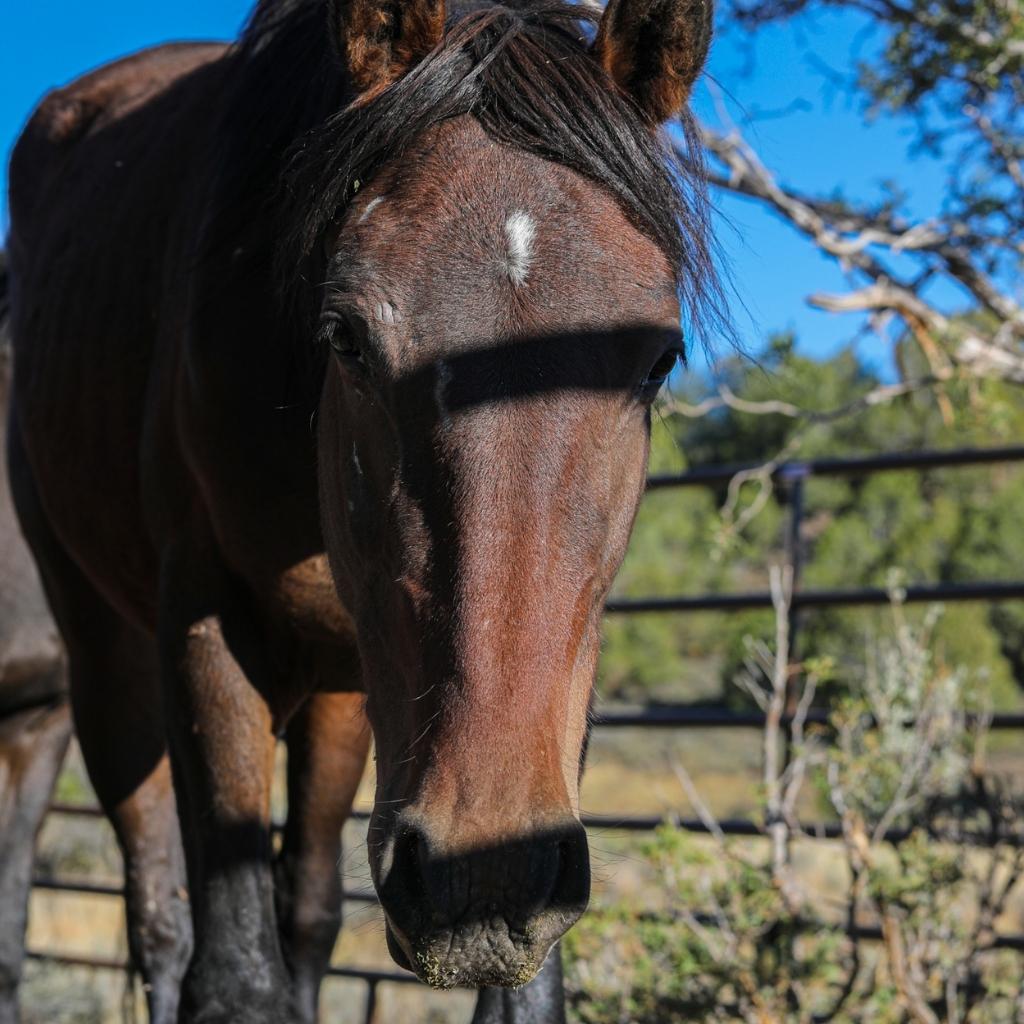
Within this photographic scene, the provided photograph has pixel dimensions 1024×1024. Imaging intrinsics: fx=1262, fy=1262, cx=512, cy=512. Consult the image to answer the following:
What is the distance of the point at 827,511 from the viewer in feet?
78.9

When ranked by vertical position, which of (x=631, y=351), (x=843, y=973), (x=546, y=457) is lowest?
(x=843, y=973)

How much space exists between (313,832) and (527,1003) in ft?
2.99

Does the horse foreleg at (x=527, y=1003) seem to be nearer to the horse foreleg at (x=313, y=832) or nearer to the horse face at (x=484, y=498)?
Result: the horse face at (x=484, y=498)

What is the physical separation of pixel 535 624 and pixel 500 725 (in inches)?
5.4

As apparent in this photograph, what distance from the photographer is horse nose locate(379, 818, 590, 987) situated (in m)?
1.41

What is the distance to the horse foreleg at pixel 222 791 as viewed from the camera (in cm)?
231

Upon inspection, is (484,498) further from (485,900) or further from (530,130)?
(530,130)

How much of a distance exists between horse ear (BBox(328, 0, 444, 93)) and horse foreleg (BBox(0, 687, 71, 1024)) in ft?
11.4

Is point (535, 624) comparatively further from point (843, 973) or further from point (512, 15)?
point (843, 973)

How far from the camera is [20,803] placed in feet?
15.5

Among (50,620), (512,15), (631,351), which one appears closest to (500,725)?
(631,351)

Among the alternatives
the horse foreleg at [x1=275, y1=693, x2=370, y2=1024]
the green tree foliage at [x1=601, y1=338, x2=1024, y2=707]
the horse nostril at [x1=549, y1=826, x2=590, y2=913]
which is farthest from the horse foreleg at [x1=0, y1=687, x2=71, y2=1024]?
the green tree foliage at [x1=601, y1=338, x2=1024, y2=707]

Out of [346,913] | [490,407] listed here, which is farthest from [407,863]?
[346,913]

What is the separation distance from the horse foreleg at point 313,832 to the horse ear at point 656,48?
60.9 inches
